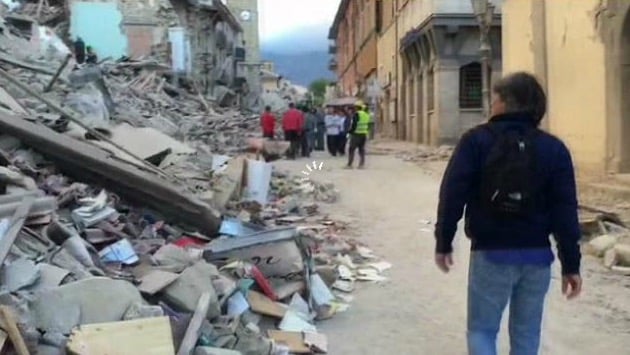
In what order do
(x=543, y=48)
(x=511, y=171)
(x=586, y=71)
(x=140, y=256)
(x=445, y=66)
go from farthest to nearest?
1. (x=445, y=66)
2. (x=543, y=48)
3. (x=586, y=71)
4. (x=140, y=256)
5. (x=511, y=171)

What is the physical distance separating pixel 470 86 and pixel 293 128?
11.1 meters

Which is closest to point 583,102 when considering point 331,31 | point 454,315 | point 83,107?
point 83,107

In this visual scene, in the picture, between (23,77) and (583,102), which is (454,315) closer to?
(583,102)

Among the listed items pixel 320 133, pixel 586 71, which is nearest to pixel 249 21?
pixel 320 133

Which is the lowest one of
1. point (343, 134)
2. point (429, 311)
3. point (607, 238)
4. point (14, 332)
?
point (429, 311)

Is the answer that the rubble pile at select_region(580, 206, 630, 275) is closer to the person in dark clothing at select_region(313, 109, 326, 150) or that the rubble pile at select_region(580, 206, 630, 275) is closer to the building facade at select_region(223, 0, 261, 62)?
the person in dark clothing at select_region(313, 109, 326, 150)

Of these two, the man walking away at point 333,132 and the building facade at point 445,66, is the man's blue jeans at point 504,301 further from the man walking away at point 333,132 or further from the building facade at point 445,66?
Answer: the building facade at point 445,66

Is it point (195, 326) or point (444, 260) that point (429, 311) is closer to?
point (195, 326)

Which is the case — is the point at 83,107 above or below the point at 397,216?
above

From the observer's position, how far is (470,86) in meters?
31.5

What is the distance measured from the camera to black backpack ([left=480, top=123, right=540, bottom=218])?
12.3ft

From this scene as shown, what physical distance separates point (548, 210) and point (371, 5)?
51.0 meters

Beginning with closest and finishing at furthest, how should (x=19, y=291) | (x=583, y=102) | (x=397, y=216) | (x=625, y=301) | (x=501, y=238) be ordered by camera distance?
(x=501, y=238), (x=19, y=291), (x=625, y=301), (x=397, y=216), (x=583, y=102)

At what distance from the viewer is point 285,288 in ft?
21.3
